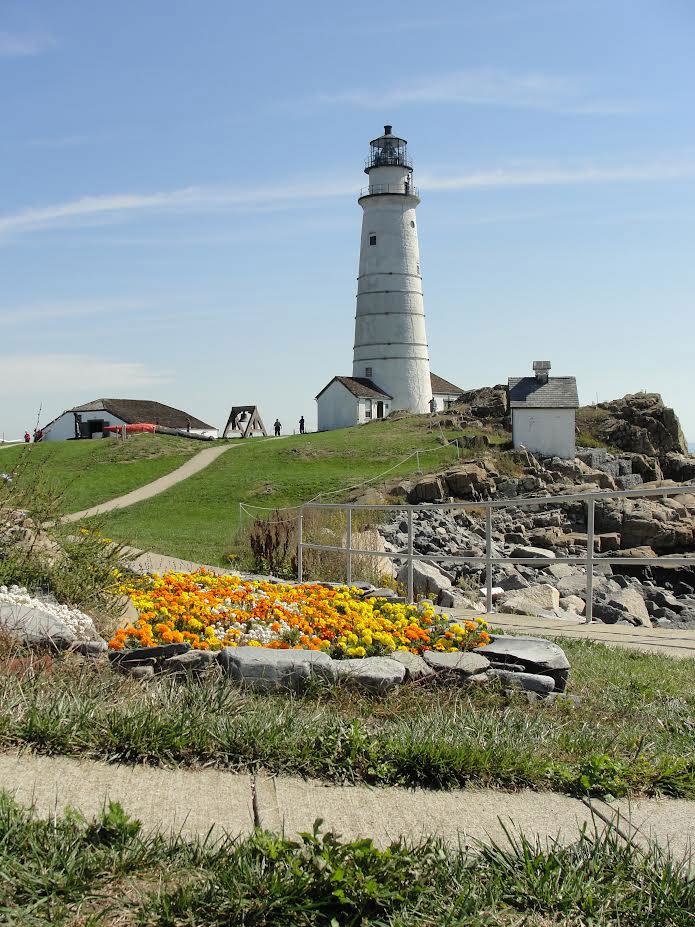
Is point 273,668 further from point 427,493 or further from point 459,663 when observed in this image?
point 427,493

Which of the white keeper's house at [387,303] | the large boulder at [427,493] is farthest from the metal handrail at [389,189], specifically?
the large boulder at [427,493]

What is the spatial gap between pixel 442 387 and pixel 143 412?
22.9m

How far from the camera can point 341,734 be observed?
5.24 m

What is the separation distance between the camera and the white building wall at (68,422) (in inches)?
2613

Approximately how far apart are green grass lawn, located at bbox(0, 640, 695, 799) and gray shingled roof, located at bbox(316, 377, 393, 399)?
5323 centimetres

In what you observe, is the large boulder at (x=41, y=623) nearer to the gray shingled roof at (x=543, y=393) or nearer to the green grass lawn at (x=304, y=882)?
the green grass lawn at (x=304, y=882)

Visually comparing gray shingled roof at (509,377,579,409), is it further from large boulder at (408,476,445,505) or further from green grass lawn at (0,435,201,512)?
green grass lawn at (0,435,201,512)

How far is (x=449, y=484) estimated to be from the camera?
110 feet

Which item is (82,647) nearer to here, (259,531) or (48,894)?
(48,894)

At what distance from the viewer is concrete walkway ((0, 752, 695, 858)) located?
4254 millimetres

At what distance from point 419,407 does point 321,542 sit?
45.7 metres

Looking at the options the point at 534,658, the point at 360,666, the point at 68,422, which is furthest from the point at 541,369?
the point at 360,666

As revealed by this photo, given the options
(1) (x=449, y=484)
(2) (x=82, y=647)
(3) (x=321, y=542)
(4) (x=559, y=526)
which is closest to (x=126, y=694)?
(2) (x=82, y=647)

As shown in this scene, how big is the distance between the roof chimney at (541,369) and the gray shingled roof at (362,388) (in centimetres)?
1612
